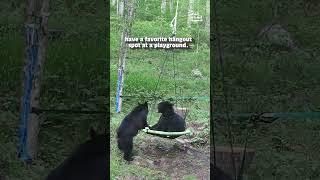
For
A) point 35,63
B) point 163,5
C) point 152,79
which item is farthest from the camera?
point 35,63

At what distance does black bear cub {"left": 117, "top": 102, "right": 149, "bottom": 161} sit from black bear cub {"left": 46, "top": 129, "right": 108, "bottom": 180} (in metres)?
0.56

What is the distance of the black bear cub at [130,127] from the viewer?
137 inches

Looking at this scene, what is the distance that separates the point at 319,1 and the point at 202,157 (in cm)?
237

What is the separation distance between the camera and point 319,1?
5.18 m

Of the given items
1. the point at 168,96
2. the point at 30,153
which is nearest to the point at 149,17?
the point at 168,96

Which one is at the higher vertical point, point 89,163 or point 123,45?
point 123,45

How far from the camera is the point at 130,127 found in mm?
3525

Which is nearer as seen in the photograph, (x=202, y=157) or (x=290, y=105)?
(x=202, y=157)

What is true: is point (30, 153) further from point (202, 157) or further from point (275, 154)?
point (275, 154)

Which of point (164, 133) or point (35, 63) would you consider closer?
point (164, 133)

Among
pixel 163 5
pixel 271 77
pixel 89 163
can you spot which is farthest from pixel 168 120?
pixel 271 77

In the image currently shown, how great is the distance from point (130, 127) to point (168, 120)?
24cm

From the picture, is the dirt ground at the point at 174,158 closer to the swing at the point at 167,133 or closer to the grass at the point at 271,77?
the swing at the point at 167,133

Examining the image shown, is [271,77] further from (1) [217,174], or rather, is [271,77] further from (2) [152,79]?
(2) [152,79]
